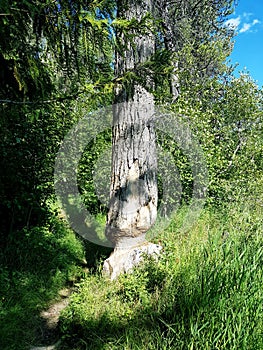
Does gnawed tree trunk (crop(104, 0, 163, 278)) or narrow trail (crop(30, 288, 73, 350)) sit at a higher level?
gnawed tree trunk (crop(104, 0, 163, 278))

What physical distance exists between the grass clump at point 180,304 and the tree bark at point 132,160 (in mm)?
550

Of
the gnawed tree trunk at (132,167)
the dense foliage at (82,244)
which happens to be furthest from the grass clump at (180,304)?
the gnawed tree trunk at (132,167)

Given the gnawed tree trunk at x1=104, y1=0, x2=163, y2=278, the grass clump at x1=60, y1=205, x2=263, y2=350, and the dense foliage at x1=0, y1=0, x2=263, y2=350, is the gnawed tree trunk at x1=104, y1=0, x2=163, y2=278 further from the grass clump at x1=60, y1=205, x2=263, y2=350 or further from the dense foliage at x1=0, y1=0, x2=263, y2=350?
the grass clump at x1=60, y1=205, x2=263, y2=350

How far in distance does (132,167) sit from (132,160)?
9 centimetres

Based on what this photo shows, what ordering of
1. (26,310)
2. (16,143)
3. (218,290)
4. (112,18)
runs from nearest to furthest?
(218,290) → (112,18) → (26,310) → (16,143)

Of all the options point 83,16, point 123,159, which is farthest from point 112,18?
point 123,159

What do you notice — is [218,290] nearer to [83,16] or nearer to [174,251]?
[174,251]

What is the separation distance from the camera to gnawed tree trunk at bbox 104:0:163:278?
371 centimetres

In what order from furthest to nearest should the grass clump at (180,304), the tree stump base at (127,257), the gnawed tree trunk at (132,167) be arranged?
the gnawed tree trunk at (132,167), the tree stump base at (127,257), the grass clump at (180,304)

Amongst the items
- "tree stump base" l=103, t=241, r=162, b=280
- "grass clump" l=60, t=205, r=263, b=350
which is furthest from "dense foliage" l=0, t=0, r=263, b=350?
"tree stump base" l=103, t=241, r=162, b=280

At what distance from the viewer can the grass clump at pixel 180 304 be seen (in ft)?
6.55

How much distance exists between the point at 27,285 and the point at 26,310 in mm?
390

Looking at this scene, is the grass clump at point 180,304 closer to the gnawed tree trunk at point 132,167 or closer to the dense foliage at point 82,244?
the dense foliage at point 82,244

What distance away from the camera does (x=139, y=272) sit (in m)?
3.20
